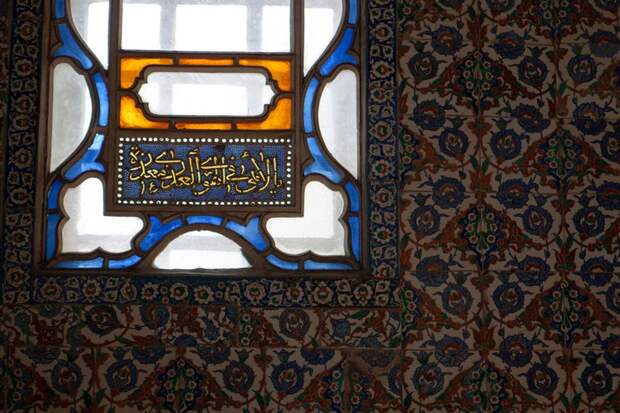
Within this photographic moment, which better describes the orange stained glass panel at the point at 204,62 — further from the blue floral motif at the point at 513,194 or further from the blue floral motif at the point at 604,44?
the blue floral motif at the point at 604,44

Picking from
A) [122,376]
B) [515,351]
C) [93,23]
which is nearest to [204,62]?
[93,23]

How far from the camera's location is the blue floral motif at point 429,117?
414 centimetres

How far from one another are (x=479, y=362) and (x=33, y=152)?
1.81 meters

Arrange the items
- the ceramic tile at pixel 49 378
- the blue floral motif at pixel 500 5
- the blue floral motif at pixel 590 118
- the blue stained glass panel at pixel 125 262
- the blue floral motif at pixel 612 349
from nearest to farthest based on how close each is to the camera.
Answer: the ceramic tile at pixel 49 378 < the blue floral motif at pixel 612 349 < the blue stained glass panel at pixel 125 262 < the blue floral motif at pixel 590 118 < the blue floral motif at pixel 500 5

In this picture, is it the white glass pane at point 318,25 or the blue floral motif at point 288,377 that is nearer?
the blue floral motif at point 288,377

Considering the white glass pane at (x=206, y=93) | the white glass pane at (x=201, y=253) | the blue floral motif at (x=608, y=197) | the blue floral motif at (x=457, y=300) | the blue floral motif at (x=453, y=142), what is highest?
the white glass pane at (x=206, y=93)

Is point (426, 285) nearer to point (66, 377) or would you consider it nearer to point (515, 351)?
point (515, 351)

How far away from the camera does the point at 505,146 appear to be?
13.5 feet

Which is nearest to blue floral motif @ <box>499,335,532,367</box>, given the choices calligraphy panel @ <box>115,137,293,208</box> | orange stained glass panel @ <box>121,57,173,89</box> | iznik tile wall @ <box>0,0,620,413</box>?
iznik tile wall @ <box>0,0,620,413</box>

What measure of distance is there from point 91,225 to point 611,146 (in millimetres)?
1986

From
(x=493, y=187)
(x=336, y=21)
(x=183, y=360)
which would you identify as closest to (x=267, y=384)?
(x=183, y=360)

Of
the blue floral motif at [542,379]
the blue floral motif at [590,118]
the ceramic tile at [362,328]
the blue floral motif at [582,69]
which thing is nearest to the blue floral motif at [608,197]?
the blue floral motif at [590,118]

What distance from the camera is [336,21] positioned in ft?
14.4

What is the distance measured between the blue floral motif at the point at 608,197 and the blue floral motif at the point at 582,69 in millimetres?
434
